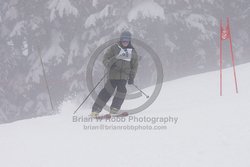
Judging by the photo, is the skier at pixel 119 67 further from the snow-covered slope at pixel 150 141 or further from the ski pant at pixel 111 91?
the snow-covered slope at pixel 150 141

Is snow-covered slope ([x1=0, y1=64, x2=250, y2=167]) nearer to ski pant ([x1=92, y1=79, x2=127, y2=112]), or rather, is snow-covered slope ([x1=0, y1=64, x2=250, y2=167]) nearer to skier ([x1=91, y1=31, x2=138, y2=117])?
ski pant ([x1=92, y1=79, x2=127, y2=112])

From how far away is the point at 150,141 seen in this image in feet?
19.7

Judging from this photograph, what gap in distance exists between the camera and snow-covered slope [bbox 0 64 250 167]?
507 cm

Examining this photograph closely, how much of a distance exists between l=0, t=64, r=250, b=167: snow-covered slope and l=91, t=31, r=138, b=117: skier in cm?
90

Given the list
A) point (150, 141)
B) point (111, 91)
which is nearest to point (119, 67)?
point (111, 91)

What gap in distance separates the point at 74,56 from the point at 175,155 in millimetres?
15550

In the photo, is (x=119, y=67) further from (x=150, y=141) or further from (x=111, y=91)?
(x=150, y=141)

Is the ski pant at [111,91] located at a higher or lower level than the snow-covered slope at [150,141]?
higher

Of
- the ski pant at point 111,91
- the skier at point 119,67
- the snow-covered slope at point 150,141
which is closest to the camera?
the snow-covered slope at point 150,141

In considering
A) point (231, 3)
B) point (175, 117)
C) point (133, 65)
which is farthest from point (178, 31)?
point (175, 117)

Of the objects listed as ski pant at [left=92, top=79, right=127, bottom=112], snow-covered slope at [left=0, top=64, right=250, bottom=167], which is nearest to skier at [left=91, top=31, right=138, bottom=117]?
ski pant at [left=92, top=79, right=127, bottom=112]

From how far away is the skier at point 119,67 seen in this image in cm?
848

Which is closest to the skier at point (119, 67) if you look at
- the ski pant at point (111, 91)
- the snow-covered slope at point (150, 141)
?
the ski pant at point (111, 91)

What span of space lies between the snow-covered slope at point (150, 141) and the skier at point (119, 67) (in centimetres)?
90
